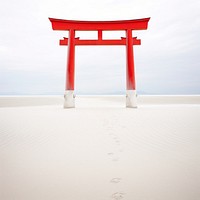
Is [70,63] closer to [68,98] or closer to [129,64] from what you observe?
[68,98]

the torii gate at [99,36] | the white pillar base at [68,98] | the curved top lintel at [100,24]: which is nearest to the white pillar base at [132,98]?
the torii gate at [99,36]

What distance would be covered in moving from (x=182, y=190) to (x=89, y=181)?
2.44 ft

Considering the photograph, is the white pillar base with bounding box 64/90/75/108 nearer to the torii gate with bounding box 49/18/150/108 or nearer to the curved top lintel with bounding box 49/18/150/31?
the torii gate with bounding box 49/18/150/108

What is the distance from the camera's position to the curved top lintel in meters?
7.92

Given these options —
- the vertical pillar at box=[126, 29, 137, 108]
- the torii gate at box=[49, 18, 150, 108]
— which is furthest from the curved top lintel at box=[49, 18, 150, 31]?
the vertical pillar at box=[126, 29, 137, 108]

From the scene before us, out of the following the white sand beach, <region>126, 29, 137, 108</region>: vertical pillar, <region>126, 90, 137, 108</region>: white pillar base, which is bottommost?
the white sand beach

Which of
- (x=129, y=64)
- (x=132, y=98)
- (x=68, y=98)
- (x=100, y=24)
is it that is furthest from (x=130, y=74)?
(x=68, y=98)

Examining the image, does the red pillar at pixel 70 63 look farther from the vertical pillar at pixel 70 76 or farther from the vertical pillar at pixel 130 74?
the vertical pillar at pixel 130 74

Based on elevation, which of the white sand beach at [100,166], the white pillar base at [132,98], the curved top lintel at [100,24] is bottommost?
the white sand beach at [100,166]

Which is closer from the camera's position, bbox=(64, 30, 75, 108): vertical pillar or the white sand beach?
the white sand beach

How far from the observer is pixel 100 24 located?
7.92m

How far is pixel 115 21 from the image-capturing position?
7.91 metres

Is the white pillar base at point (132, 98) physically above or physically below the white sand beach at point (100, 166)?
above

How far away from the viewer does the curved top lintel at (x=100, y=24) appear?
7.92 m
